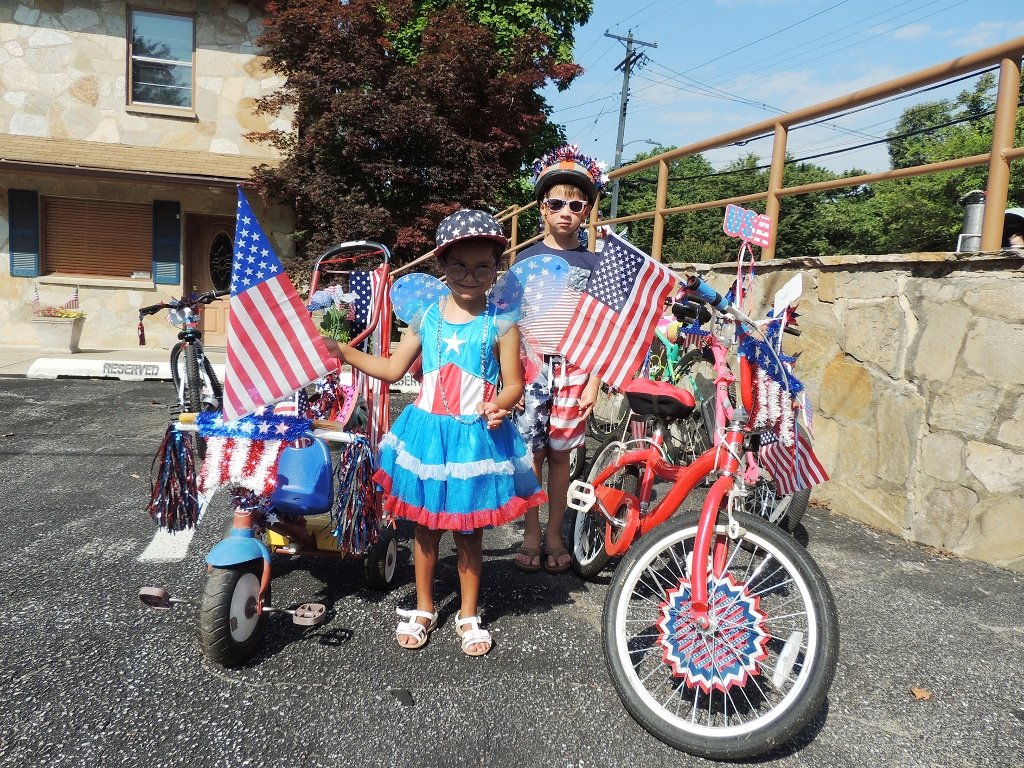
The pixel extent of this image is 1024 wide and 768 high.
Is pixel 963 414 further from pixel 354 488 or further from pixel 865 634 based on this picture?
pixel 354 488

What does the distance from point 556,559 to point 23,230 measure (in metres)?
12.1

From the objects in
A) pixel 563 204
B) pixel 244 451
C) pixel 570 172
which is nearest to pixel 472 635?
pixel 244 451

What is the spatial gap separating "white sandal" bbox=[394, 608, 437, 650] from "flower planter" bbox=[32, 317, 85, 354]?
398 inches

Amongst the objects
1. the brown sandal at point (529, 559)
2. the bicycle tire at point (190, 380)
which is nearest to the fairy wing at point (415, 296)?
the brown sandal at point (529, 559)

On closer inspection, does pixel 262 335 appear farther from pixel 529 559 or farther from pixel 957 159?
pixel 957 159

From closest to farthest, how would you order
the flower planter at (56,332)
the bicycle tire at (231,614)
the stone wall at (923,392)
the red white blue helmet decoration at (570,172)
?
the bicycle tire at (231,614) < the red white blue helmet decoration at (570,172) < the stone wall at (923,392) < the flower planter at (56,332)

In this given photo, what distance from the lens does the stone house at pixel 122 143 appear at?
37.7 ft

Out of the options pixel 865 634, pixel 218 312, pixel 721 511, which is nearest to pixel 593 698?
pixel 721 511

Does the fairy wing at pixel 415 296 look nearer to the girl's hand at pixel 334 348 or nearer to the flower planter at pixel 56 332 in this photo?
the girl's hand at pixel 334 348

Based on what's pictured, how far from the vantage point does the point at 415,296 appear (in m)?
2.62

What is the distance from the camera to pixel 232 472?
237 cm

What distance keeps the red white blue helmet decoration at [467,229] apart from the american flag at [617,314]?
42cm

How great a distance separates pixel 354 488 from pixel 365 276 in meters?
1.61

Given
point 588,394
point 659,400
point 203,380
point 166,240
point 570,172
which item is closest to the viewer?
point 659,400
